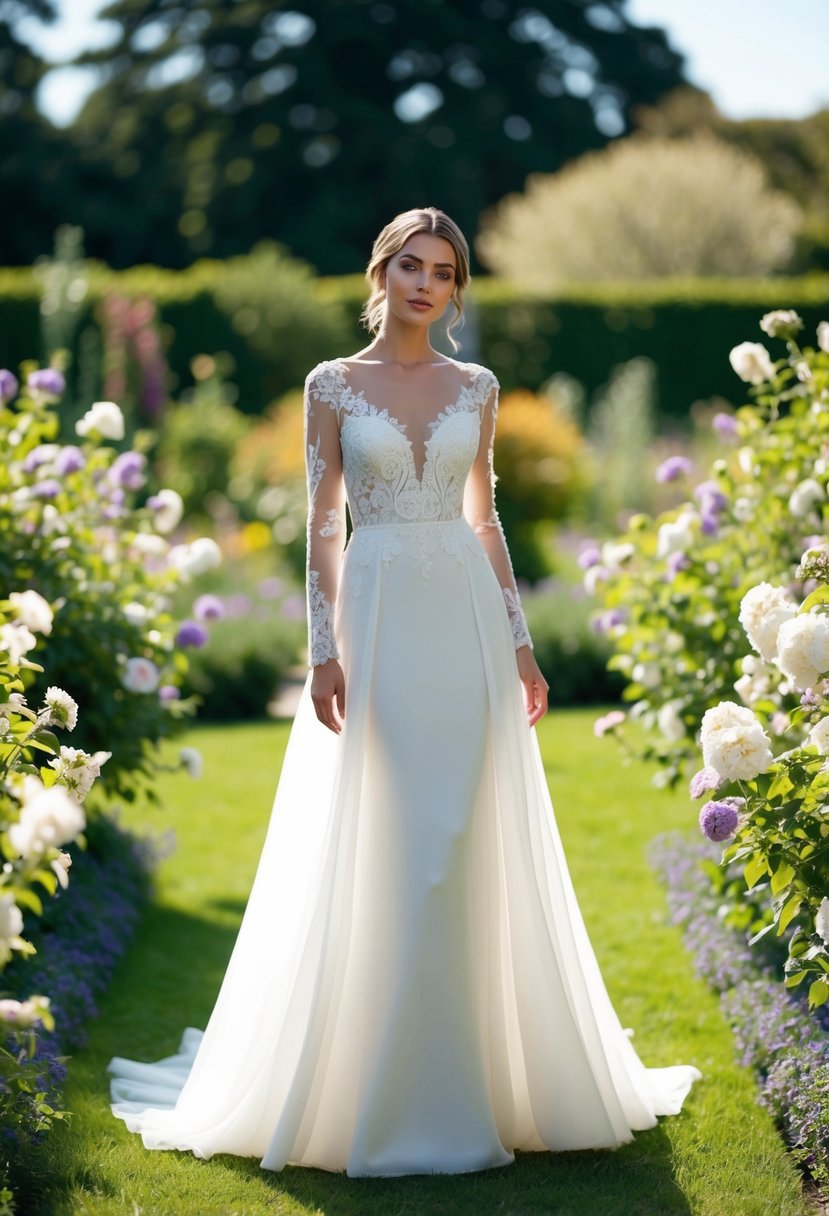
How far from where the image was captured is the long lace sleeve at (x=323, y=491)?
10.6 ft

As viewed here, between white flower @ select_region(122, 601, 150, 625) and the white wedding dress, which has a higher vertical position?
white flower @ select_region(122, 601, 150, 625)

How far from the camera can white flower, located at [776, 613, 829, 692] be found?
2.69 meters

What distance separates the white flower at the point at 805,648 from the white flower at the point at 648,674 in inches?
74.8

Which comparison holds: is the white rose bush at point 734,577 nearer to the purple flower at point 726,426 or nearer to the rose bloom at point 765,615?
the purple flower at point 726,426

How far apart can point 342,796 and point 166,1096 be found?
1.06 metres

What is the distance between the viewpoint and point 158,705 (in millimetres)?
5012

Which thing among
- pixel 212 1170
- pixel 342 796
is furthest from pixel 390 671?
pixel 212 1170

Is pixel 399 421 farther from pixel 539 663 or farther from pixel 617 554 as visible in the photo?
pixel 539 663

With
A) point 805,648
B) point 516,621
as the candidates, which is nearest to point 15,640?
point 516,621

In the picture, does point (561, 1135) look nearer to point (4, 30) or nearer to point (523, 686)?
point (523, 686)

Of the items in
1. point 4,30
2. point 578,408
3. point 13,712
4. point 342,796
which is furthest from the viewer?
point 4,30

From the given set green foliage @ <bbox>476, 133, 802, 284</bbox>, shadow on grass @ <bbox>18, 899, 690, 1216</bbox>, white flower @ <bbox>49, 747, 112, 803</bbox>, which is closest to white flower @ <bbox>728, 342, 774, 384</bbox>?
shadow on grass @ <bbox>18, 899, 690, 1216</bbox>

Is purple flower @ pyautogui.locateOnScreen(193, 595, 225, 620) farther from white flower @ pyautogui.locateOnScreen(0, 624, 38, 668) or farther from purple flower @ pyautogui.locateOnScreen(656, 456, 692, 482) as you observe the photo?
white flower @ pyautogui.locateOnScreen(0, 624, 38, 668)

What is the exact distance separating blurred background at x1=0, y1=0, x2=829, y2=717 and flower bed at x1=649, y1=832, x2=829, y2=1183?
2.95 m
